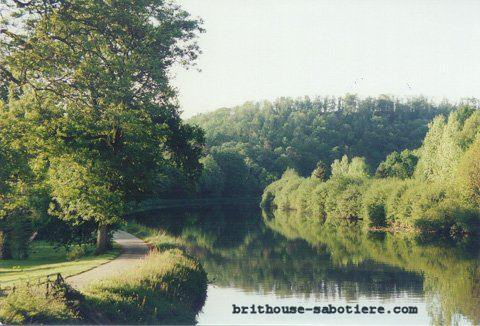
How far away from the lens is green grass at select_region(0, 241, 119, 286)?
25528 millimetres

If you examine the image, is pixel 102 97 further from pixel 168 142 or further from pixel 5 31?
pixel 168 142

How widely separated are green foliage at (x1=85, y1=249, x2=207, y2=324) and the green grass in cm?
350

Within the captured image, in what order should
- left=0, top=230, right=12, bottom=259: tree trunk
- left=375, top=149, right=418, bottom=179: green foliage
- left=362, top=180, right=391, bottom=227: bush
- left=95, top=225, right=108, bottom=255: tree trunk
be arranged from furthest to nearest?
left=375, top=149, right=418, bottom=179: green foliage
left=362, top=180, right=391, bottom=227: bush
left=95, top=225, right=108, bottom=255: tree trunk
left=0, top=230, right=12, bottom=259: tree trunk

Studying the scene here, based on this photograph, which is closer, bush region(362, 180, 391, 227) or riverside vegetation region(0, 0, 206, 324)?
riverside vegetation region(0, 0, 206, 324)

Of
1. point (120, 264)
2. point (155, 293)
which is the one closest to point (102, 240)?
point (120, 264)

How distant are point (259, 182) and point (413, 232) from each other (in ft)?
336

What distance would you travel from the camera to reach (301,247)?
5384 cm

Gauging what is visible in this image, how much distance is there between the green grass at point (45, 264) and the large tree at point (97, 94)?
245cm

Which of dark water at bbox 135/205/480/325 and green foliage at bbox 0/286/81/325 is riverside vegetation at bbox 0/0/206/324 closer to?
green foliage at bbox 0/286/81/325

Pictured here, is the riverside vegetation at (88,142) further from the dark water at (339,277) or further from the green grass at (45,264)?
the dark water at (339,277)

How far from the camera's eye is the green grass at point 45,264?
25.5 meters

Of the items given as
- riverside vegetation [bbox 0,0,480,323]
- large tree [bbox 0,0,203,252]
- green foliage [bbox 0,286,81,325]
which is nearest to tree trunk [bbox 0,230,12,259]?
riverside vegetation [bbox 0,0,480,323]

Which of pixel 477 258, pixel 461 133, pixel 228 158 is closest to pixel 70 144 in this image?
pixel 477 258

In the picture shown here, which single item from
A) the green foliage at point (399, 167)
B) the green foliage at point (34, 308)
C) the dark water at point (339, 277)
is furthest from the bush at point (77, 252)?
the green foliage at point (399, 167)
